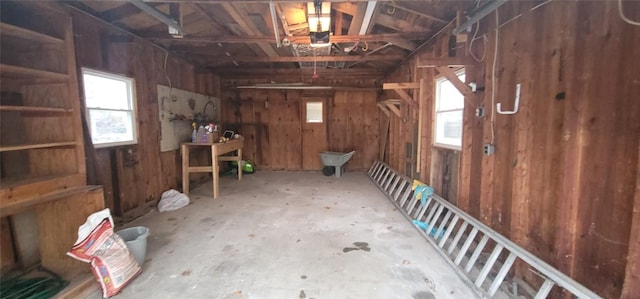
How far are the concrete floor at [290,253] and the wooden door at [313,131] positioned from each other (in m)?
2.71

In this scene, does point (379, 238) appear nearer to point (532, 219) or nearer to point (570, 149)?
point (532, 219)

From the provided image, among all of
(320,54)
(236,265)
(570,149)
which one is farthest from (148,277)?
(320,54)

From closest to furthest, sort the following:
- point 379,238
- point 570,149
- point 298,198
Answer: point 570,149
point 379,238
point 298,198

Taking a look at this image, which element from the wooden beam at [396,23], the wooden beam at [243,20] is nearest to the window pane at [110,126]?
the wooden beam at [243,20]

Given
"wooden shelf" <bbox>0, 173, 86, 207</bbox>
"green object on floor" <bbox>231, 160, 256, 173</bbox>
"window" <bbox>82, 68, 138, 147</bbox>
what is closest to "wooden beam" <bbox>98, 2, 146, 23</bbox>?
→ "window" <bbox>82, 68, 138, 147</bbox>

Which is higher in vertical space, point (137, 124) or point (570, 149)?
point (137, 124)

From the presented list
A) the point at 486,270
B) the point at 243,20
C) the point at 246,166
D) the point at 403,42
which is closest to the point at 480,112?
the point at 486,270

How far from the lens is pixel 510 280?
82.7 inches

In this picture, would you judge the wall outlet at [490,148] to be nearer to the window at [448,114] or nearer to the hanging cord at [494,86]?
the hanging cord at [494,86]

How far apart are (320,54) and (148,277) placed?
383 centimetres

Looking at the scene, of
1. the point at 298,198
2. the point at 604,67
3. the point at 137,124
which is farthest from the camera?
the point at 298,198

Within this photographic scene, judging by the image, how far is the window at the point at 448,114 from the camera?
3.08 m

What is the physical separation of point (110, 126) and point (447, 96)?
4.36 m

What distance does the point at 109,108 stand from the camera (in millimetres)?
3191
